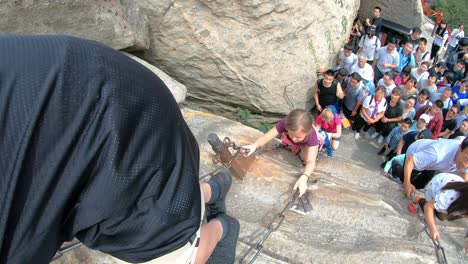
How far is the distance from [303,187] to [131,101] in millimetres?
2704

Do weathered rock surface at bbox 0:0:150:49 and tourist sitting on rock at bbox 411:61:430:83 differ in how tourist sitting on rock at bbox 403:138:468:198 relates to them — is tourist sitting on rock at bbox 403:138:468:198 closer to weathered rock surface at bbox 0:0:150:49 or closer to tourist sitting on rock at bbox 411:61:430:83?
tourist sitting on rock at bbox 411:61:430:83

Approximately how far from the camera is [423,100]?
6.82m

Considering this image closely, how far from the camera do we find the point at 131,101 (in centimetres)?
126

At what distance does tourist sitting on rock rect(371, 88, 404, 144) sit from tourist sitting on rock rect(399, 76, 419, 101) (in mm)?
299

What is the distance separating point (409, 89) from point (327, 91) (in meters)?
1.52

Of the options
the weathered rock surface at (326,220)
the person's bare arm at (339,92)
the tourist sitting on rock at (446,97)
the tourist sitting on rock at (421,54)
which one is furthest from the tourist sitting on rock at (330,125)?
the tourist sitting on rock at (421,54)

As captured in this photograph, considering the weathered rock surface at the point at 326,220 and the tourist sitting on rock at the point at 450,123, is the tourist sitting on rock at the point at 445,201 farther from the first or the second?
the tourist sitting on rock at the point at 450,123

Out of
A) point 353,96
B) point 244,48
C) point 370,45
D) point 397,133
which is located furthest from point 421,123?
point 244,48

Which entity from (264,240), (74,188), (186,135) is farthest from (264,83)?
(74,188)

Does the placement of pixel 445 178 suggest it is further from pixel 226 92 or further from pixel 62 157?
pixel 226 92

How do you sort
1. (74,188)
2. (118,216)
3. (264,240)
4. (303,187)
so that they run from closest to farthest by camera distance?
(74,188) < (118,216) < (264,240) < (303,187)

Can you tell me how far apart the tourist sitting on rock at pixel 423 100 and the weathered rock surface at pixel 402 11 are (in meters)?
4.56

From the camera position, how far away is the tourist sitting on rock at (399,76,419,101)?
279 inches

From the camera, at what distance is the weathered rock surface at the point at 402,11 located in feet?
34.5
